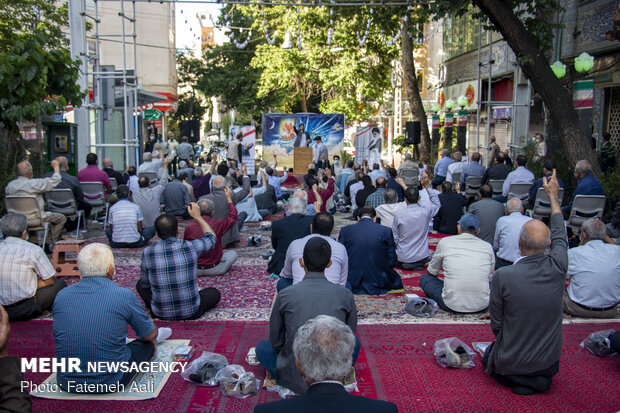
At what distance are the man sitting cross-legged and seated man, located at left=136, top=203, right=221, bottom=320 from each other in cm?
131

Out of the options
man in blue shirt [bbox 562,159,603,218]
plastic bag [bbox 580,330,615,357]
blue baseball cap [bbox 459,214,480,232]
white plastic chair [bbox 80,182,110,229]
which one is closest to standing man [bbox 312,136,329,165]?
white plastic chair [bbox 80,182,110,229]

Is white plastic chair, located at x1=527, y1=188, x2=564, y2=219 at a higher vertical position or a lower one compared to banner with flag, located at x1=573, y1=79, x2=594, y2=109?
lower

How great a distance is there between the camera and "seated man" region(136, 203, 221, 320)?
5668 millimetres

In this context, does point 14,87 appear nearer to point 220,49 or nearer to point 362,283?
point 362,283

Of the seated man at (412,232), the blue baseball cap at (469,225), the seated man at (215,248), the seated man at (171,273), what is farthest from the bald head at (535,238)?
the seated man at (215,248)

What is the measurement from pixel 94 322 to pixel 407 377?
240 centimetres

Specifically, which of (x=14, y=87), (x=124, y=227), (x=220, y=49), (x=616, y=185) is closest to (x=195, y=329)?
(x=124, y=227)

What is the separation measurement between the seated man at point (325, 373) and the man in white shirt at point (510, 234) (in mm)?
5457

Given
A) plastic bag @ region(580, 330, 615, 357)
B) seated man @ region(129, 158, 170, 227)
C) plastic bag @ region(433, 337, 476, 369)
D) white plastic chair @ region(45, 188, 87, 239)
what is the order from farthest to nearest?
seated man @ region(129, 158, 170, 227) → white plastic chair @ region(45, 188, 87, 239) → plastic bag @ region(580, 330, 615, 357) → plastic bag @ region(433, 337, 476, 369)

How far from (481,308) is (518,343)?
6.00 feet

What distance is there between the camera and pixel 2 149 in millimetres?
10891

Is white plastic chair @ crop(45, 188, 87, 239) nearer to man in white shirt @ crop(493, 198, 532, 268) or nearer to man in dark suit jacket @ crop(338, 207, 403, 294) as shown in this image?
man in dark suit jacket @ crop(338, 207, 403, 294)

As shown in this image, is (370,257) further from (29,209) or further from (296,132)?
(296,132)

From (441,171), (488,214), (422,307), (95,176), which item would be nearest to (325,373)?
(422,307)
